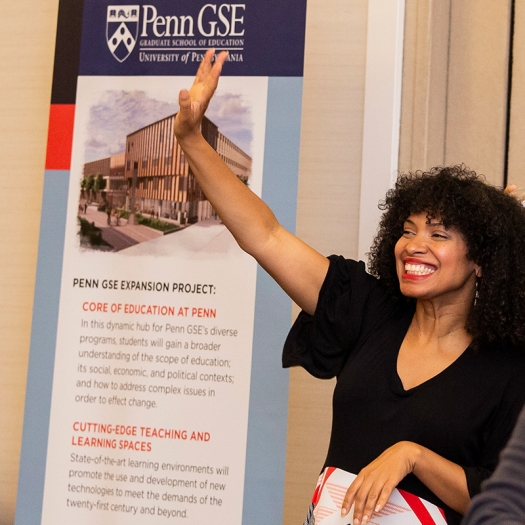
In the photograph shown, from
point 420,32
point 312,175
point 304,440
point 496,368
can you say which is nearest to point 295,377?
point 304,440

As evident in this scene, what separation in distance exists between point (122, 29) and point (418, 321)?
140 cm

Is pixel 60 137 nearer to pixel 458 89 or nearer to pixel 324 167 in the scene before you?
pixel 324 167

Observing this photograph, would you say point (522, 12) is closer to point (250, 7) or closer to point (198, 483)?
point (250, 7)

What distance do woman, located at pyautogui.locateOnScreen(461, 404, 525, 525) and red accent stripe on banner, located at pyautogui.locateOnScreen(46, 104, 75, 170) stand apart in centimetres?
206

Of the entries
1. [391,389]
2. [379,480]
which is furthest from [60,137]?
[379,480]

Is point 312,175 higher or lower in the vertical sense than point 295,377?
higher

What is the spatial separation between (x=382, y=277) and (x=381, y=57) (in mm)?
963

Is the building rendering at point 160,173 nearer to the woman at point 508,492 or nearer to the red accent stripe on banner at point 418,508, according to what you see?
A: the red accent stripe on banner at point 418,508

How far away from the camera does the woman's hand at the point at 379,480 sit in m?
1.37

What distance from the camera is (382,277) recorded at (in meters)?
1.83

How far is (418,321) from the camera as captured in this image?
1.72 m

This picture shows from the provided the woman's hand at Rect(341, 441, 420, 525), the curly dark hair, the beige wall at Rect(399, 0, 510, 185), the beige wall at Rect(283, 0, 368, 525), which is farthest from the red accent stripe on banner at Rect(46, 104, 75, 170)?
the woman's hand at Rect(341, 441, 420, 525)

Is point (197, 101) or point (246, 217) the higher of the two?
point (197, 101)

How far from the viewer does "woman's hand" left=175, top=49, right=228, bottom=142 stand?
1.62 meters
